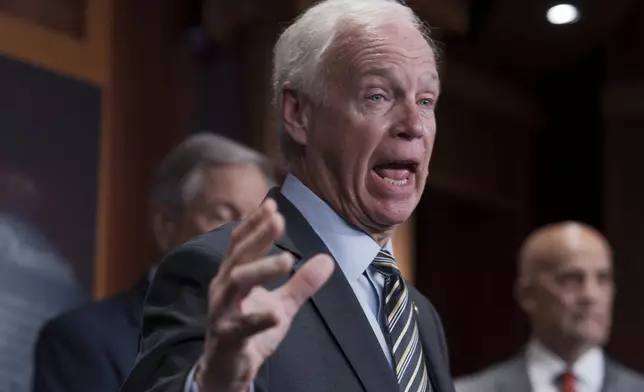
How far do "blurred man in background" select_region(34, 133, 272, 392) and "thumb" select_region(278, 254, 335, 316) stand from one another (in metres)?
1.26

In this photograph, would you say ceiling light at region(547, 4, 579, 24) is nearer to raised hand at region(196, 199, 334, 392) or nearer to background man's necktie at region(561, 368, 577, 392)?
background man's necktie at region(561, 368, 577, 392)

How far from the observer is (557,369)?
2871 millimetres

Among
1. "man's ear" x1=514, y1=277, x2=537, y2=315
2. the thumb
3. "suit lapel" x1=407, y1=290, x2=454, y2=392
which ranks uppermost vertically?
the thumb

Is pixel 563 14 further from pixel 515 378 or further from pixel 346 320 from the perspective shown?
pixel 346 320

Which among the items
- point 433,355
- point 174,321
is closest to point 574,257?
point 433,355

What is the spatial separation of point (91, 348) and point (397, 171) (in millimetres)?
1121

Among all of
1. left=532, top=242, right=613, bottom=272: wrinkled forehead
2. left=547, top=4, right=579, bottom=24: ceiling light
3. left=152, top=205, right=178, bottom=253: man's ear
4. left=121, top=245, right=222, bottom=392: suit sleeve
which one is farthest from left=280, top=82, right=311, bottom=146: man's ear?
left=547, top=4, right=579, bottom=24: ceiling light

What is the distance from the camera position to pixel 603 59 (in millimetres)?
5141

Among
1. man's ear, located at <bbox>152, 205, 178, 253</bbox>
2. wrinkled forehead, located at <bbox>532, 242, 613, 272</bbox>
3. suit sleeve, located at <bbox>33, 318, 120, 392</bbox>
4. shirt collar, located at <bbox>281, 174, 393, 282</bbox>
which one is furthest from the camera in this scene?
wrinkled forehead, located at <bbox>532, 242, 613, 272</bbox>

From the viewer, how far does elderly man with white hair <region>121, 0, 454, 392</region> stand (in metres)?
1.17

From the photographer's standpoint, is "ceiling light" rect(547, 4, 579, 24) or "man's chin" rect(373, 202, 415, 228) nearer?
"man's chin" rect(373, 202, 415, 228)

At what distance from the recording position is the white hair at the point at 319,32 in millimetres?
1368

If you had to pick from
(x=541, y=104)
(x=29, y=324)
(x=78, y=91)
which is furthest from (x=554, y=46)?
(x=29, y=324)

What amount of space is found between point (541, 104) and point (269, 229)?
4.84m
